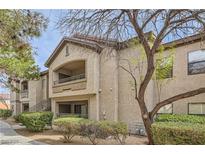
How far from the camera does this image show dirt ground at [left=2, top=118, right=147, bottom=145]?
5.55 meters

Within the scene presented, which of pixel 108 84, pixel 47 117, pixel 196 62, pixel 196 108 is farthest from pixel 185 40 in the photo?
pixel 47 117

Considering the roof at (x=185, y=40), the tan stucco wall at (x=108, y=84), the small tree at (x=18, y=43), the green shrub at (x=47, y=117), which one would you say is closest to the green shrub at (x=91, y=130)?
the tan stucco wall at (x=108, y=84)

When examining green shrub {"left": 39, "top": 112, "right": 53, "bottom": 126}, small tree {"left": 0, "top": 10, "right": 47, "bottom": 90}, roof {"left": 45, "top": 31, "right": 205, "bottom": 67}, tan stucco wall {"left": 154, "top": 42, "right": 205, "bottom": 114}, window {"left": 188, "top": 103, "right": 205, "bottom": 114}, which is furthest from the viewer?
window {"left": 188, "top": 103, "right": 205, "bottom": 114}

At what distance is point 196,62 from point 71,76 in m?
3.17

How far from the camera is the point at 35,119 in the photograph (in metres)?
6.77

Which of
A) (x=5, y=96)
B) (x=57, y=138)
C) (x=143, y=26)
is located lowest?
(x=57, y=138)

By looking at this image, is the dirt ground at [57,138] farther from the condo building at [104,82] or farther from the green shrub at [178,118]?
the green shrub at [178,118]

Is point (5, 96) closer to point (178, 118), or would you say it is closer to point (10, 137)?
point (10, 137)

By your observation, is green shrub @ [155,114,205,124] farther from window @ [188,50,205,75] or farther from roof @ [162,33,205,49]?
roof @ [162,33,205,49]

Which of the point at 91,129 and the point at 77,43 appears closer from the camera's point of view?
the point at 91,129

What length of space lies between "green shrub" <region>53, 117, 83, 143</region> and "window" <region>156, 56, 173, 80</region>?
2179 millimetres

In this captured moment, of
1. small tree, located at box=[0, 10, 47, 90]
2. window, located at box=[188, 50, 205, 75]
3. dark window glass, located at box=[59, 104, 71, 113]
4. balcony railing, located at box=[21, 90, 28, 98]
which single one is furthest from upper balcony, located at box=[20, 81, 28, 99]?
window, located at box=[188, 50, 205, 75]

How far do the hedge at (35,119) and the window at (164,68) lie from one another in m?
2.75

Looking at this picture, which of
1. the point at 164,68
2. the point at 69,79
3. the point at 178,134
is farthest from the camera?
the point at 69,79
